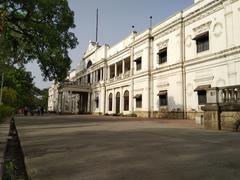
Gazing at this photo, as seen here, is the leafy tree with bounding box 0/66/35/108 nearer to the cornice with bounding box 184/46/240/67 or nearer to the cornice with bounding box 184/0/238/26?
the cornice with bounding box 184/46/240/67

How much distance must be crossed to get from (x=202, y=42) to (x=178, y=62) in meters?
2.91

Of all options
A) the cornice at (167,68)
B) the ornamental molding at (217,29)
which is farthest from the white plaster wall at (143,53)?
the ornamental molding at (217,29)

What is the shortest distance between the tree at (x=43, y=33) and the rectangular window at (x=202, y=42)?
10131 mm

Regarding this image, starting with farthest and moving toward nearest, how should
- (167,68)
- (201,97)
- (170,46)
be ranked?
(167,68) < (170,46) < (201,97)

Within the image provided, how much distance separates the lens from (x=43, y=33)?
17984 mm

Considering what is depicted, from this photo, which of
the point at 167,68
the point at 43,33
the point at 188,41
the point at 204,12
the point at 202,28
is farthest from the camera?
the point at 167,68

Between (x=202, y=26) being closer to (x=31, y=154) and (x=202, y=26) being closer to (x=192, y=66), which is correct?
(x=192, y=66)

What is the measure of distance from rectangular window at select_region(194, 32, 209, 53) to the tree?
10131 millimetres

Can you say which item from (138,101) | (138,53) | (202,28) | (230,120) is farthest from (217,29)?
(138,101)

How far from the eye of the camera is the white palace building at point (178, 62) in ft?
59.3

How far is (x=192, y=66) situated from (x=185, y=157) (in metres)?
17.3

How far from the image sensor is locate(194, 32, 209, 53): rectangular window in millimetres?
20000

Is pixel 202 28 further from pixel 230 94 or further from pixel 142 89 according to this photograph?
pixel 230 94

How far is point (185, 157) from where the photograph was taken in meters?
4.76
